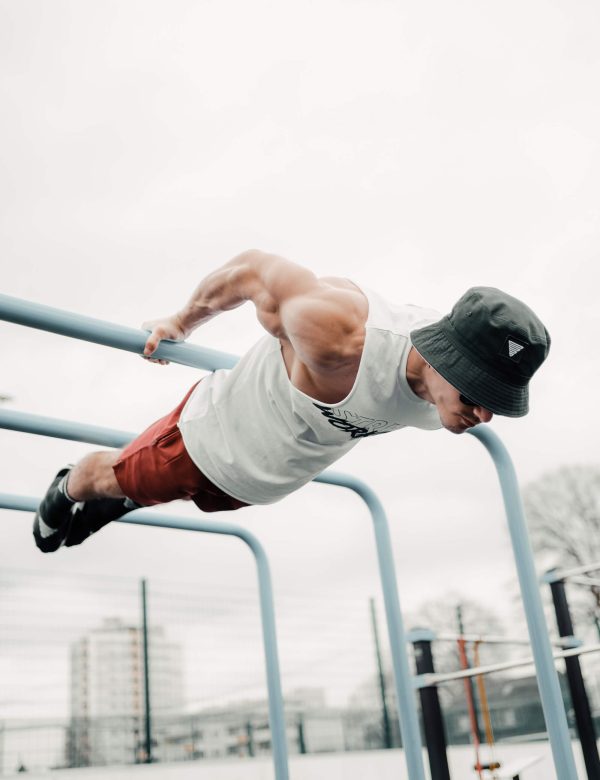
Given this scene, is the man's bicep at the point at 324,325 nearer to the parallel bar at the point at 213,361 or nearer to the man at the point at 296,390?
the man at the point at 296,390

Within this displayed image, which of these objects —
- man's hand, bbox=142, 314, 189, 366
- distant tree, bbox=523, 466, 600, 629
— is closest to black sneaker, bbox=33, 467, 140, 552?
man's hand, bbox=142, 314, 189, 366

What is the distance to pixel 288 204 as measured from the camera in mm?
6715

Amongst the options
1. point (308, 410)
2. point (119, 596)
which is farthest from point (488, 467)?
point (119, 596)

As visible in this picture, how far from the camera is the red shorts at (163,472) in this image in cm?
181

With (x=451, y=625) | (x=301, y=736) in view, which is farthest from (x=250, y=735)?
(x=451, y=625)

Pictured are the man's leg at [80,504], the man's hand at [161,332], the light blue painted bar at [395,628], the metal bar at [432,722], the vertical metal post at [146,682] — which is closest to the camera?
the man's hand at [161,332]

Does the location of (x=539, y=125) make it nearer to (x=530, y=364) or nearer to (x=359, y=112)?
(x=359, y=112)

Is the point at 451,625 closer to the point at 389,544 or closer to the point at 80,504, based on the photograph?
the point at 389,544

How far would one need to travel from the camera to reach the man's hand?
1.74 metres

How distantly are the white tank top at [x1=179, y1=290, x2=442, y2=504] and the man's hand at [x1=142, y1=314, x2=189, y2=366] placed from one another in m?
0.15

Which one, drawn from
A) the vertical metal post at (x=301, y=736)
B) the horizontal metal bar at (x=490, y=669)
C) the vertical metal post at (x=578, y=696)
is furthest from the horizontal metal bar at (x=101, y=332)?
the vertical metal post at (x=301, y=736)

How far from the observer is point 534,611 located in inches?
74.2

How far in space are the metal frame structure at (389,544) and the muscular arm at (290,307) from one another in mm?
86

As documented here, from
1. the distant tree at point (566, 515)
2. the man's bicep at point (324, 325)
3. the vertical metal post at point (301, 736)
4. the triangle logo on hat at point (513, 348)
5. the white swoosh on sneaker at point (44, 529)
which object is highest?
the distant tree at point (566, 515)
